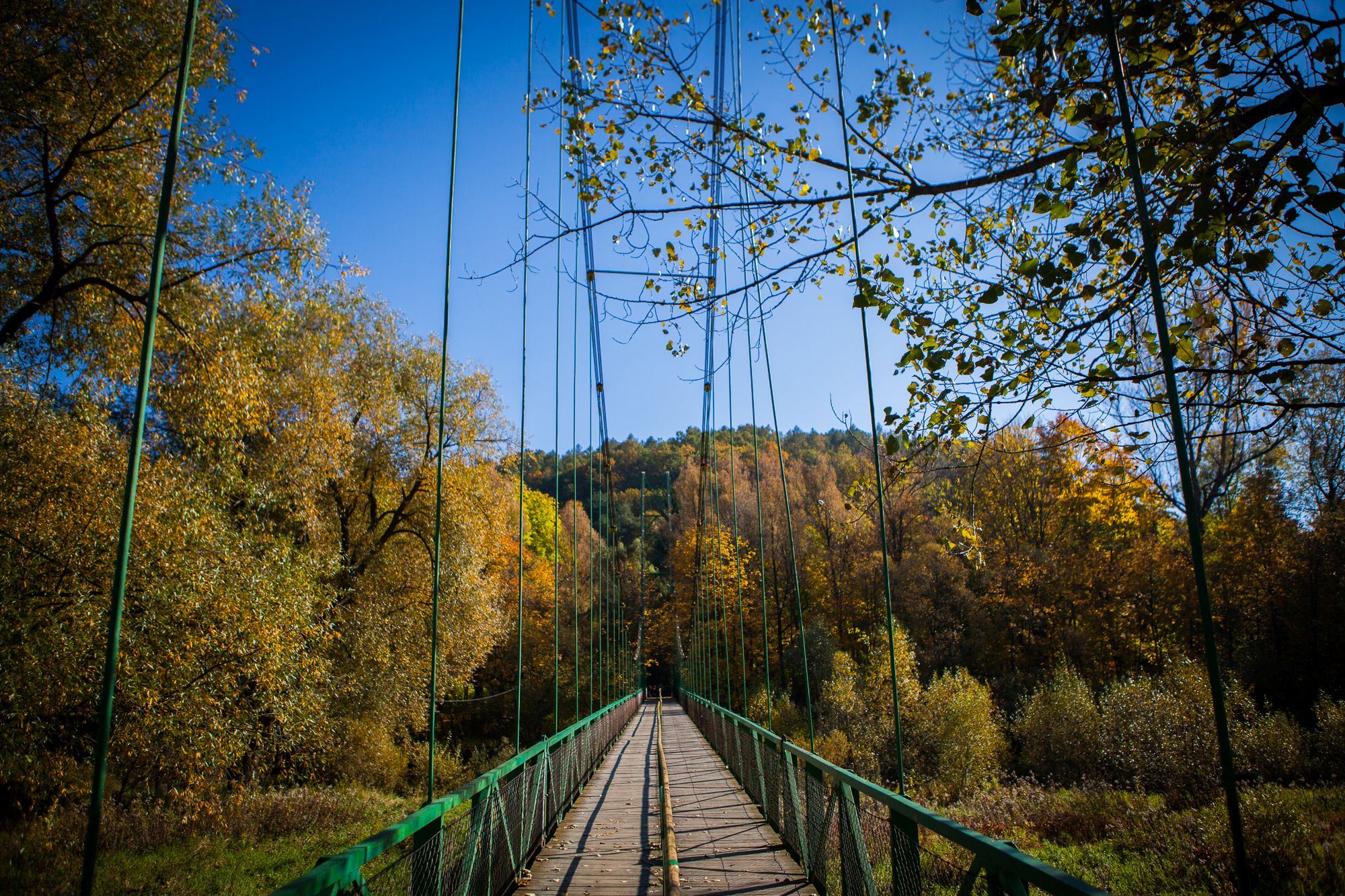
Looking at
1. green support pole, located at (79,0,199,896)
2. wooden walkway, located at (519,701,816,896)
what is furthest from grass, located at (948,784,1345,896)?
green support pole, located at (79,0,199,896)

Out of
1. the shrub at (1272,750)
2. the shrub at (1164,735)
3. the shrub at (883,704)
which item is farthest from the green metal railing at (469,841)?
the shrub at (1272,750)

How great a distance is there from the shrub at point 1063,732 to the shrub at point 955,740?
885 millimetres

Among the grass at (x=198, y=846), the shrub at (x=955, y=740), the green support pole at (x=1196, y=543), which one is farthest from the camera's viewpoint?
the shrub at (x=955, y=740)

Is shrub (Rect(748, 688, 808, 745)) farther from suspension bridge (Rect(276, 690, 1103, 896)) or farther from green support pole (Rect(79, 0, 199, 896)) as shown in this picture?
green support pole (Rect(79, 0, 199, 896))

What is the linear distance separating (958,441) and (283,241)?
899 cm

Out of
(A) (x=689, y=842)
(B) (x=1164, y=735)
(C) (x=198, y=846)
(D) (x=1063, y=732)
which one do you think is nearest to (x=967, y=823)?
(B) (x=1164, y=735)

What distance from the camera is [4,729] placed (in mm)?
6586

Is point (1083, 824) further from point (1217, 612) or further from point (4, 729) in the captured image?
point (4, 729)

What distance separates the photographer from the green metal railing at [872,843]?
82.0 inches

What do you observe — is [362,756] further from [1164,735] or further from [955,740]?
[1164,735]

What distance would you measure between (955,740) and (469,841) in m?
17.1

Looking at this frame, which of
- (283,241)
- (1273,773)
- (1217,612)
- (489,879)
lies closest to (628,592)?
(1217,612)

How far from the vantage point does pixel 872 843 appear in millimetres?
3363

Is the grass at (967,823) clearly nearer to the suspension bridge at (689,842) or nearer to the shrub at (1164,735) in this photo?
the shrub at (1164,735)
